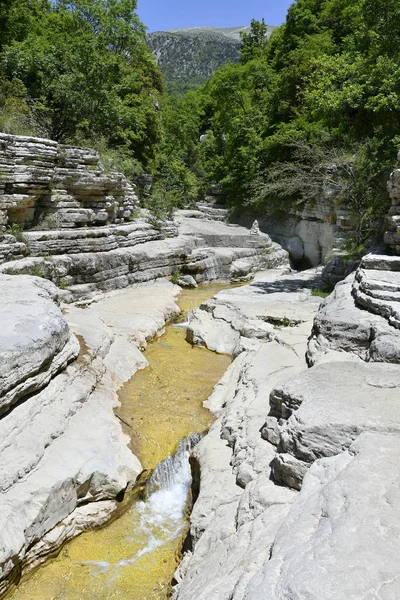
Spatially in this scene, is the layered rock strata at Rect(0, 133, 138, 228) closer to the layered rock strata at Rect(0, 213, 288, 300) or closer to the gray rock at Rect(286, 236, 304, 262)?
the layered rock strata at Rect(0, 213, 288, 300)

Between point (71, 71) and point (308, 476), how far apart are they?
2111cm

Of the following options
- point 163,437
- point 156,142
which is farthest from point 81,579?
point 156,142

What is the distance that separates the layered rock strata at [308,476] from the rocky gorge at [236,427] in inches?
0.7

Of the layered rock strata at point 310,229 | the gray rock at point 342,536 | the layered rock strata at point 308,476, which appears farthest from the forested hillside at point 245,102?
the gray rock at point 342,536

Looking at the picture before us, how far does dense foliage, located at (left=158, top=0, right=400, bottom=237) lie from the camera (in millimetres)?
15305

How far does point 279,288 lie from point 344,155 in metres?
5.52

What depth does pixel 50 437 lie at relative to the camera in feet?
20.7

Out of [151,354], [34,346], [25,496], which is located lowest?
[151,354]

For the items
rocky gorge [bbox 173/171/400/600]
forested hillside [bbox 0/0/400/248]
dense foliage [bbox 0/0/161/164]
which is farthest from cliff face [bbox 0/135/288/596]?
dense foliage [bbox 0/0/161/164]

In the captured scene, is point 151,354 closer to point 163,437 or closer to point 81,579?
point 163,437

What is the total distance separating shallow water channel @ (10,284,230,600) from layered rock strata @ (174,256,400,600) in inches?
22.1

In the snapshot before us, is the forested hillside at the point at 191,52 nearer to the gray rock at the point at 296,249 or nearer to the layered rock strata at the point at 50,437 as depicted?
the gray rock at the point at 296,249

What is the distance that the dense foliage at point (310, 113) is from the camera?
15305 mm

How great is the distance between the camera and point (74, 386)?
7648 millimetres
